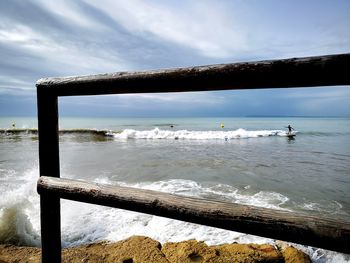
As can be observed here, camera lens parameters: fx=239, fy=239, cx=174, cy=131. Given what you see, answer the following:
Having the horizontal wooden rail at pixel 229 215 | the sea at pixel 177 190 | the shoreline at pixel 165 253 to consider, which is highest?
the horizontal wooden rail at pixel 229 215

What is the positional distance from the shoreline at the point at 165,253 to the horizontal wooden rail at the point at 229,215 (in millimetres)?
2014

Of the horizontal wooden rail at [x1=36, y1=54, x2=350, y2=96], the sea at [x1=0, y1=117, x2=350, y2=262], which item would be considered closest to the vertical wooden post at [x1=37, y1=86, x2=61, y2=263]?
the horizontal wooden rail at [x1=36, y1=54, x2=350, y2=96]

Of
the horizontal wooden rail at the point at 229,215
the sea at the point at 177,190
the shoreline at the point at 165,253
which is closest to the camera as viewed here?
the horizontal wooden rail at the point at 229,215

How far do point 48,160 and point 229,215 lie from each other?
139 cm

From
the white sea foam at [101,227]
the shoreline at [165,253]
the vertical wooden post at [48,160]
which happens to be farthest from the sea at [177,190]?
the vertical wooden post at [48,160]

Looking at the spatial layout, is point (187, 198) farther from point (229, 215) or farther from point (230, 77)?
point (230, 77)

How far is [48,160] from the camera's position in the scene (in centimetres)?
180

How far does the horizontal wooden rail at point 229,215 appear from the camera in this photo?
97cm

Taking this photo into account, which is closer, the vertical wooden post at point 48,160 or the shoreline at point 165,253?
the vertical wooden post at point 48,160

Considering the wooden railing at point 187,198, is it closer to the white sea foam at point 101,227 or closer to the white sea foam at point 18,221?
the white sea foam at point 101,227

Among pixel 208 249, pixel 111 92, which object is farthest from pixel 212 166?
pixel 111 92

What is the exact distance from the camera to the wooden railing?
0.99m

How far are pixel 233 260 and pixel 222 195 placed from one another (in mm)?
3228

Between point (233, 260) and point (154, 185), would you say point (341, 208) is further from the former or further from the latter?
point (154, 185)
